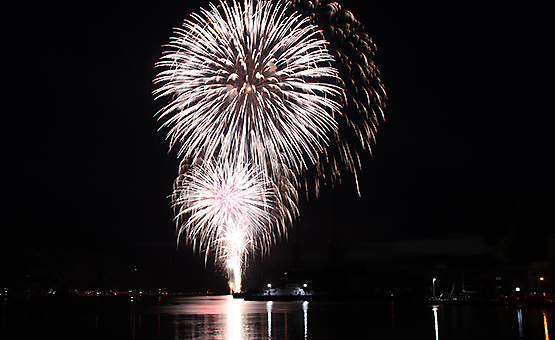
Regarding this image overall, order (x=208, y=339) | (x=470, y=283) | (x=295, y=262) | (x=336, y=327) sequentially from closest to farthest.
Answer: (x=208, y=339), (x=336, y=327), (x=470, y=283), (x=295, y=262)

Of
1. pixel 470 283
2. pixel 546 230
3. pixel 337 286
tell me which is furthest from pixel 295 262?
pixel 546 230

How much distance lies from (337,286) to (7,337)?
91865 millimetres

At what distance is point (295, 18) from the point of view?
3097cm

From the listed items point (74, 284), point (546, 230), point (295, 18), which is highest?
point (295, 18)

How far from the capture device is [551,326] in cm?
3206

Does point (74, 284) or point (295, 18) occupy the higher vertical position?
point (295, 18)

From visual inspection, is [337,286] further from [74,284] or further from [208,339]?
[74,284]

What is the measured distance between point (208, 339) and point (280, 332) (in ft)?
19.2

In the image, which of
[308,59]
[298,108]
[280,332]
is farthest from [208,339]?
[308,59]

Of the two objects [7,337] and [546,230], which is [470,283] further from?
[7,337]

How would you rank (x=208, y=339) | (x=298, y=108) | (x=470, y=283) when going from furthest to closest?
1. (x=470, y=283)
2. (x=298, y=108)
3. (x=208, y=339)

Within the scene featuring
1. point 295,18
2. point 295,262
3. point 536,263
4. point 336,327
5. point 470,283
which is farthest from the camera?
point 295,262

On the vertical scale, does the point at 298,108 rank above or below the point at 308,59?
below

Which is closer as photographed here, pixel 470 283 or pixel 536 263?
pixel 536 263
